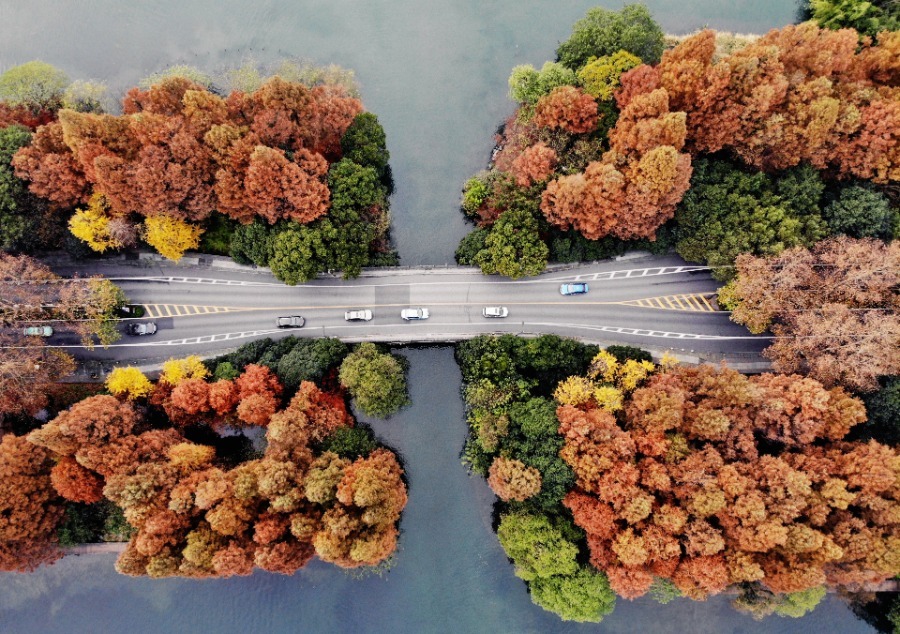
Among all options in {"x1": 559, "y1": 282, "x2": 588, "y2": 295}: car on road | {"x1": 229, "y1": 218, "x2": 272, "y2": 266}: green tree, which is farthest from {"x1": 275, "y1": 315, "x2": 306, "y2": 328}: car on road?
{"x1": 559, "y1": 282, "x2": 588, "y2": 295}: car on road

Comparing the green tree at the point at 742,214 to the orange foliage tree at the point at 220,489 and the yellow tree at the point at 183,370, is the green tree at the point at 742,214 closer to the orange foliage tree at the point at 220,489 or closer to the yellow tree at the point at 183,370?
the orange foliage tree at the point at 220,489

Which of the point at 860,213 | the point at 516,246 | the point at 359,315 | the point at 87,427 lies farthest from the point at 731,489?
the point at 87,427

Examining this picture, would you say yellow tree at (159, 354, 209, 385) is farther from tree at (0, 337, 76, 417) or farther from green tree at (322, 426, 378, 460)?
green tree at (322, 426, 378, 460)

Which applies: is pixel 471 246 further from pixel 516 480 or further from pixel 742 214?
pixel 742 214

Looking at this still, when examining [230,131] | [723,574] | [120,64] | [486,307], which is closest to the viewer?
[723,574]

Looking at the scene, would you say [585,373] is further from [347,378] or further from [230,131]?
[230,131]

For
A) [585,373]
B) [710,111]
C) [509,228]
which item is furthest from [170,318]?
[710,111]
